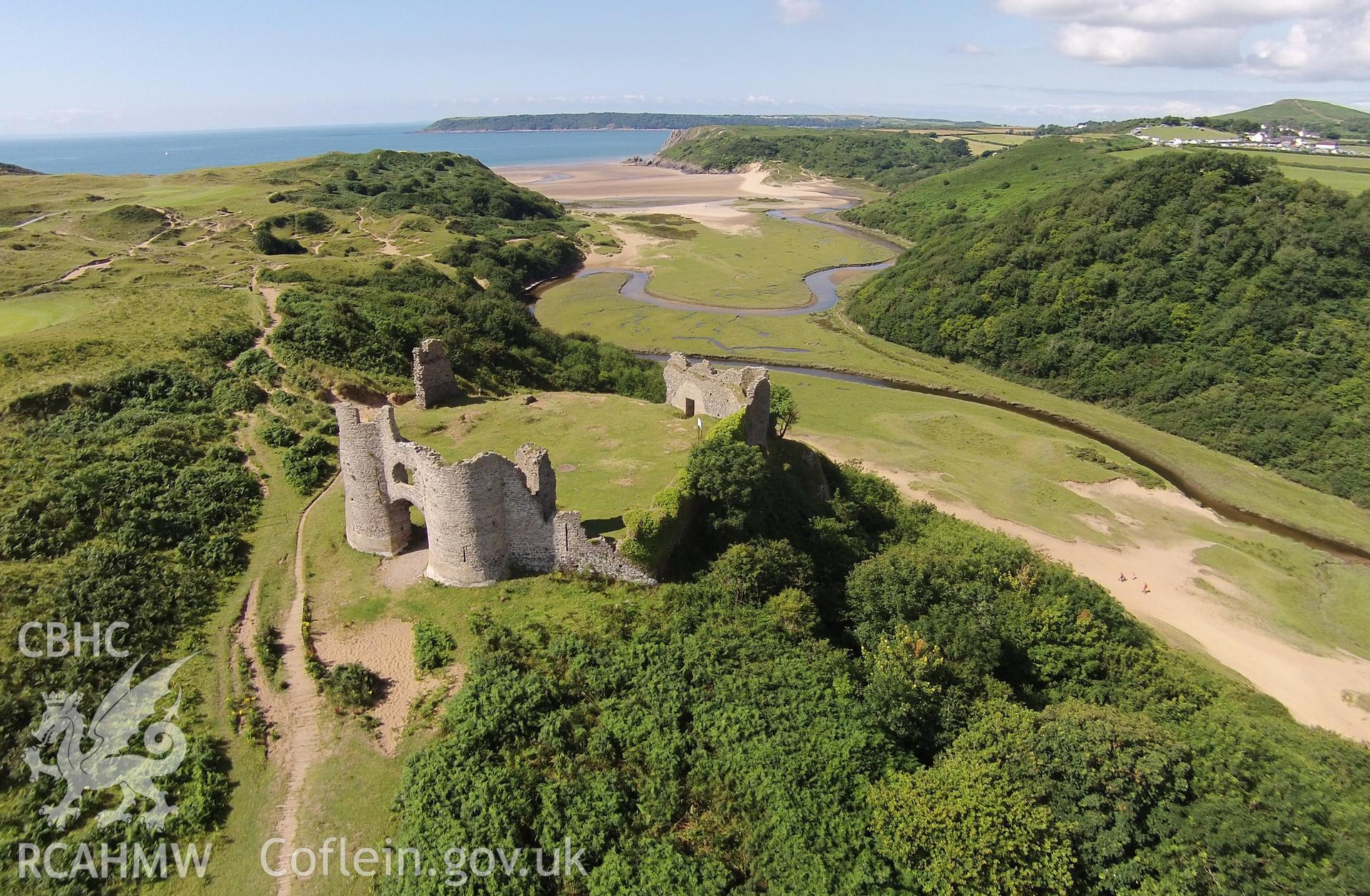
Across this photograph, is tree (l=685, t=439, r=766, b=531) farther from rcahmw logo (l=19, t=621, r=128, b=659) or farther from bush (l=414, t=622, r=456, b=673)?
rcahmw logo (l=19, t=621, r=128, b=659)

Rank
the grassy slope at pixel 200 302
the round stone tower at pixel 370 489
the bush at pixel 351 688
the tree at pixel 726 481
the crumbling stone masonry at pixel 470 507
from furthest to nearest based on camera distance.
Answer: the tree at pixel 726 481
the round stone tower at pixel 370 489
the crumbling stone masonry at pixel 470 507
the bush at pixel 351 688
the grassy slope at pixel 200 302

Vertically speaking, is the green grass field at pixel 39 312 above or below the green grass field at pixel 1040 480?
above

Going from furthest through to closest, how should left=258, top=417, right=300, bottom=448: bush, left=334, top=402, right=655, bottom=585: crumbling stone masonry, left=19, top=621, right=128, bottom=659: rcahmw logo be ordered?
left=258, top=417, right=300, bottom=448: bush, left=334, top=402, right=655, bottom=585: crumbling stone masonry, left=19, top=621, right=128, bottom=659: rcahmw logo

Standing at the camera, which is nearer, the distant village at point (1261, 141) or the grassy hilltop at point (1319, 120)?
the distant village at point (1261, 141)

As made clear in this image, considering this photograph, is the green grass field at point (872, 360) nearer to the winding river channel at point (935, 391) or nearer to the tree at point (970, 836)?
the winding river channel at point (935, 391)

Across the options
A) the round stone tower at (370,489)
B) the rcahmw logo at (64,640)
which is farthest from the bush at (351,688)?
the rcahmw logo at (64,640)

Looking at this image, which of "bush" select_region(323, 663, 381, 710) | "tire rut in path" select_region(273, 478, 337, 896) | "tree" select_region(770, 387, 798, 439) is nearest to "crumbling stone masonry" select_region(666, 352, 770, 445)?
"tree" select_region(770, 387, 798, 439)

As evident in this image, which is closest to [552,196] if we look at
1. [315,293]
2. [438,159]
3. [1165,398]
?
[438,159]
